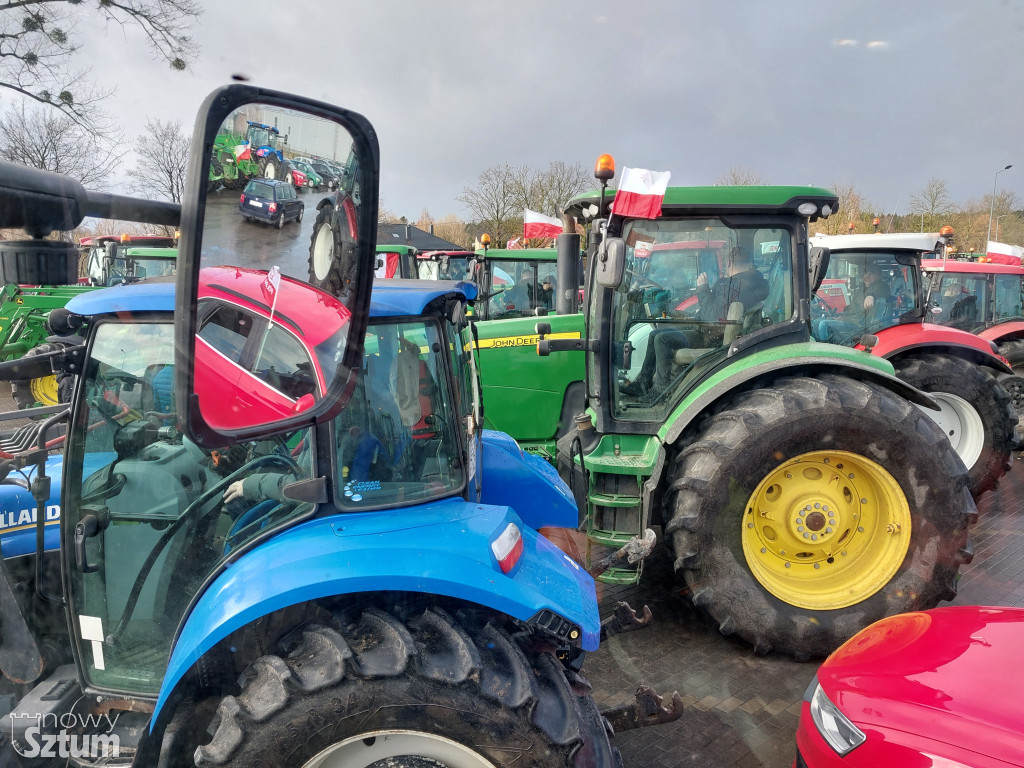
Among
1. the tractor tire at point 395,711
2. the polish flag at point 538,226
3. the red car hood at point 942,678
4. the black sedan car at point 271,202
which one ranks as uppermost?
the polish flag at point 538,226

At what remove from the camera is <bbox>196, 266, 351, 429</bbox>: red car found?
110cm

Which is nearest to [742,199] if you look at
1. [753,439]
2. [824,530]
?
[753,439]

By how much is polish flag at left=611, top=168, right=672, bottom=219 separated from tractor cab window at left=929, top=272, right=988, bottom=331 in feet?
21.3

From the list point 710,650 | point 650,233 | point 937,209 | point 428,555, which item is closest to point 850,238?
point 650,233

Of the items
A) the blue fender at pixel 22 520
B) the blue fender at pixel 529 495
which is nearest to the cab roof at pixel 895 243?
the blue fender at pixel 529 495

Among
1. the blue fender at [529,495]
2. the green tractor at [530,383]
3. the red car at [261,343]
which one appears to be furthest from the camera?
the green tractor at [530,383]

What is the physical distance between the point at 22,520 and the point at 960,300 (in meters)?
9.64

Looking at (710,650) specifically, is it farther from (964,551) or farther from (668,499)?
(964,551)

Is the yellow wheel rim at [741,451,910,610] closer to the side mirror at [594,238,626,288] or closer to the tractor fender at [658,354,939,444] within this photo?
the tractor fender at [658,354,939,444]

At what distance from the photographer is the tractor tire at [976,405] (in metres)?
5.61

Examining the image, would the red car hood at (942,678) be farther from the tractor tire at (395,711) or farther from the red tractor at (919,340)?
the red tractor at (919,340)

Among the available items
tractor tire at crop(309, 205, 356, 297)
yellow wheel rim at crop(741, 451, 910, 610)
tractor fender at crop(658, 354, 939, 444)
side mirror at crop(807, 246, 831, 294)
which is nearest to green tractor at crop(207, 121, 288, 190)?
tractor tire at crop(309, 205, 356, 297)

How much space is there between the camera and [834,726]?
6.86ft

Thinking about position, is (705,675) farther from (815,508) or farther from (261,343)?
(261,343)
